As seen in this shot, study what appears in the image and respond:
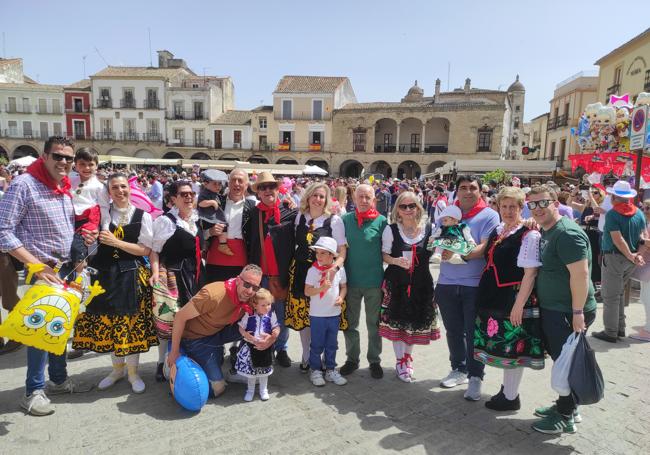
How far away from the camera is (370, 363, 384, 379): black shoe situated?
3715 millimetres

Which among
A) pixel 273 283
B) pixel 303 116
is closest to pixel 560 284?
pixel 273 283

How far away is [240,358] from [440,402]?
165 centimetres

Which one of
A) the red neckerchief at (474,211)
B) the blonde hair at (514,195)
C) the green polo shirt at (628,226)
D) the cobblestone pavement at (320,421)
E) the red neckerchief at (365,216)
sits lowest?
the cobblestone pavement at (320,421)

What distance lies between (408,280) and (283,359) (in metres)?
1.46

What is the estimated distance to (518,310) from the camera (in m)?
2.87

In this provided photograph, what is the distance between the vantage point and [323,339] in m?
3.58

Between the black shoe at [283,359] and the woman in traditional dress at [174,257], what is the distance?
3.55ft

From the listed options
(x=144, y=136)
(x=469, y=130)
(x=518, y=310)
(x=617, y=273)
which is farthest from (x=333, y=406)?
(x=144, y=136)

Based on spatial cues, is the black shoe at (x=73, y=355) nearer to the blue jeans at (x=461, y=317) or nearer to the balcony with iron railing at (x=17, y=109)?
the blue jeans at (x=461, y=317)

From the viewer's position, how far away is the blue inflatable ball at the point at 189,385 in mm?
3055

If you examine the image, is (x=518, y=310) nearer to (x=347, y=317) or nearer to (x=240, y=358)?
(x=347, y=317)

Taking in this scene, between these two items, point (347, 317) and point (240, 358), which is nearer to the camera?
point (240, 358)

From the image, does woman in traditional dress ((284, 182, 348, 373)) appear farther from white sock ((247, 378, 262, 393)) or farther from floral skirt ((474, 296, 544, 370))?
floral skirt ((474, 296, 544, 370))

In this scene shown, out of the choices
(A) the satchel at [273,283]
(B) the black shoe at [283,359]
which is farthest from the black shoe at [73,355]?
(A) the satchel at [273,283]
